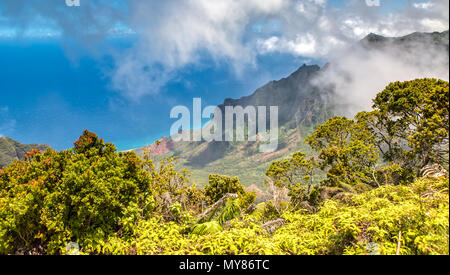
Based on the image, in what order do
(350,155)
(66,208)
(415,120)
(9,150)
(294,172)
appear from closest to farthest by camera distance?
(66,208) < (415,120) < (350,155) < (294,172) < (9,150)

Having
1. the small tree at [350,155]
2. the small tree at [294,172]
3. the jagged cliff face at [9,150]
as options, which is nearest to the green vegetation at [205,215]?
the small tree at [350,155]

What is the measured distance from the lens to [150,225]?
5742mm

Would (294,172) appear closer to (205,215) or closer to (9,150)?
(205,215)

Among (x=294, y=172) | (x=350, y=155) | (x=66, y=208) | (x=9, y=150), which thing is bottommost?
(x=294, y=172)

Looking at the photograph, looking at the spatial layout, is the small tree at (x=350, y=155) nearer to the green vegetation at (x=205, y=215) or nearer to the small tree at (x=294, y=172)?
the small tree at (x=294, y=172)

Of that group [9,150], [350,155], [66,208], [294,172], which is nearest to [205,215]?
[66,208]

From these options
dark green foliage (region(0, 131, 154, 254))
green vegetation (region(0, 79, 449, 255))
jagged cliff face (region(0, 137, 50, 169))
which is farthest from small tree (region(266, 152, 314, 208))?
jagged cliff face (region(0, 137, 50, 169))

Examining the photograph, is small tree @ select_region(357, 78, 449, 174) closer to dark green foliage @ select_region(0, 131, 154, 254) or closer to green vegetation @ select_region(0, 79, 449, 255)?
green vegetation @ select_region(0, 79, 449, 255)

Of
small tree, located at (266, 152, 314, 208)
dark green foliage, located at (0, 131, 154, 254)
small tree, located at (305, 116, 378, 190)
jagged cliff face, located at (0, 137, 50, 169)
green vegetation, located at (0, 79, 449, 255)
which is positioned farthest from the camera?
jagged cliff face, located at (0, 137, 50, 169)

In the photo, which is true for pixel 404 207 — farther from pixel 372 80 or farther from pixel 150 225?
pixel 372 80

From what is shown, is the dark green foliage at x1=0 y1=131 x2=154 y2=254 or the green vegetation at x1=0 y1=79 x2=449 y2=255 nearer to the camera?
the green vegetation at x1=0 y1=79 x2=449 y2=255

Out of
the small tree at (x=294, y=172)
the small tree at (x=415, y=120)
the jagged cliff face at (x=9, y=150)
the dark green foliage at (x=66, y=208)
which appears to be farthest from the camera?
the jagged cliff face at (x=9, y=150)

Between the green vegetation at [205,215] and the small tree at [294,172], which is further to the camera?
the small tree at [294,172]
